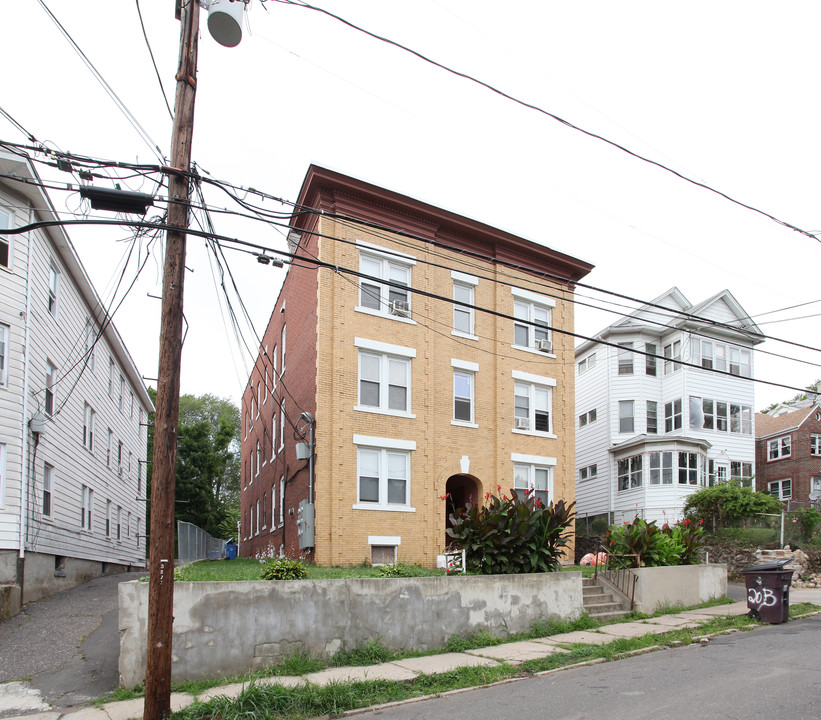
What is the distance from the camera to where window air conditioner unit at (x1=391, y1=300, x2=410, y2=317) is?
21000mm

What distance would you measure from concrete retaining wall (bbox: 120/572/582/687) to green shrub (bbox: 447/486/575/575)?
0.44 metres

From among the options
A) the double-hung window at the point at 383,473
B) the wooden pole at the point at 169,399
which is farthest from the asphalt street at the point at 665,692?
the double-hung window at the point at 383,473

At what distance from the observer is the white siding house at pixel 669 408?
32.6 meters

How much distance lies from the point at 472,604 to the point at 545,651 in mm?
1523

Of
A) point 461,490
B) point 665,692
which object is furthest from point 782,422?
point 665,692

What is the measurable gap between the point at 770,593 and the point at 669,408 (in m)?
21.1

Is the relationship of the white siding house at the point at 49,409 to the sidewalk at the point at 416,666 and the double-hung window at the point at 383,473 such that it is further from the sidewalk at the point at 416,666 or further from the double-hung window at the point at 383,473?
the double-hung window at the point at 383,473

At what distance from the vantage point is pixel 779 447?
135ft

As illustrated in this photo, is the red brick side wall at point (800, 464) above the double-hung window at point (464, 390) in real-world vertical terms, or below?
below

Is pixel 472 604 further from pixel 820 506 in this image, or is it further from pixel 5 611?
pixel 820 506

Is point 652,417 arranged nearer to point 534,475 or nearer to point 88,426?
point 534,475

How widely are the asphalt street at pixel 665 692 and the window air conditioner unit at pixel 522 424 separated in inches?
486

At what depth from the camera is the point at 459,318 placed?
22594mm

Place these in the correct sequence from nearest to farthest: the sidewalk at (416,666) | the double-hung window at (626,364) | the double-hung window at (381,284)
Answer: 1. the sidewalk at (416,666)
2. the double-hung window at (381,284)
3. the double-hung window at (626,364)
